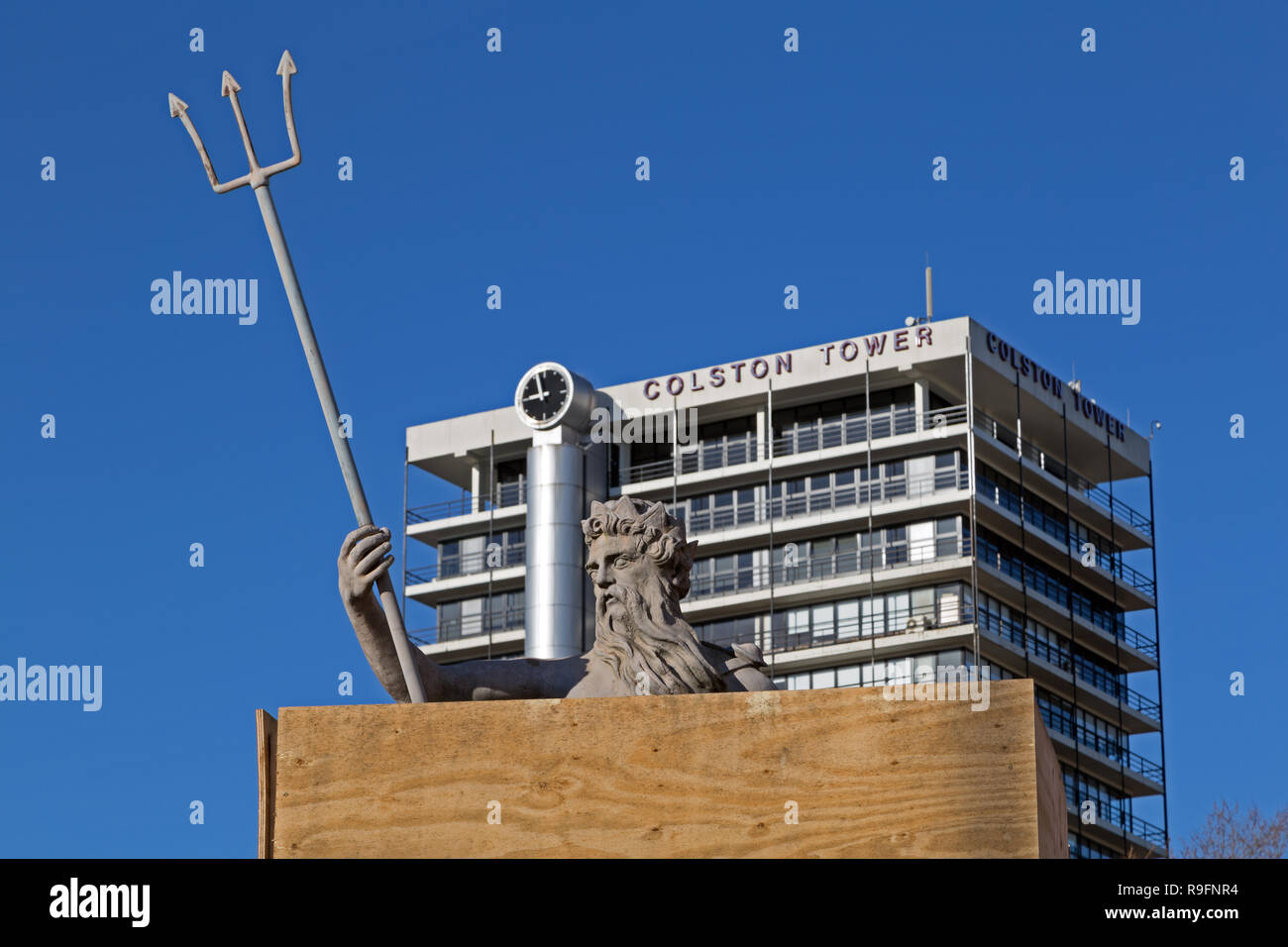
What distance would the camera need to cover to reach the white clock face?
113 m

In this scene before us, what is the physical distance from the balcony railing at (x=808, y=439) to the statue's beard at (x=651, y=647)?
94.6 m

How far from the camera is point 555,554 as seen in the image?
111 meters

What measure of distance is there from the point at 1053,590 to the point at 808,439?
13.8 metres

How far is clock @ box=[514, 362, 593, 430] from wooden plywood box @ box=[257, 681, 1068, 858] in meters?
103

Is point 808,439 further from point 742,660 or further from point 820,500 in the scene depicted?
point 742,660

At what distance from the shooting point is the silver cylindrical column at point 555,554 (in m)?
111

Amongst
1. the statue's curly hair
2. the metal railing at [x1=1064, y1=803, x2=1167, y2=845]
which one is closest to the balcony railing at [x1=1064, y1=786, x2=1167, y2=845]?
the metal railing at [x1=1064, y1=803, x2=1167, y2=845]

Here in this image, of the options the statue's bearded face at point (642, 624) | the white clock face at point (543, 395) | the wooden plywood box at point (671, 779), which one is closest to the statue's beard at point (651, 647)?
the statue's bearded face at point (642, 624)

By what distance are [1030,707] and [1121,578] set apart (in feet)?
364

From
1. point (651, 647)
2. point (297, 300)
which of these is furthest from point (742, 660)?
point (297, 300)

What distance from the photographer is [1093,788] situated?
110438mm

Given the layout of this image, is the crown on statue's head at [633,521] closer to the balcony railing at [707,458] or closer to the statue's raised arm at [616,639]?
the statue's raised arm at [616,639]
